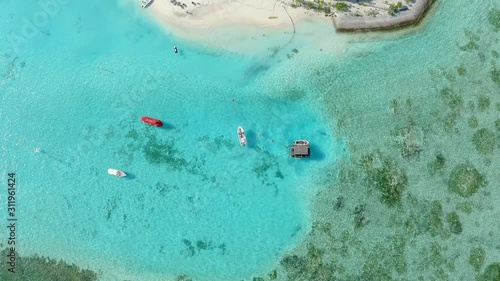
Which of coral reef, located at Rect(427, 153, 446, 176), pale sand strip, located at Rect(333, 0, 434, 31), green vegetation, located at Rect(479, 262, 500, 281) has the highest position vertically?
pale sand strip, located at Rect(333, 0, 434, 31)

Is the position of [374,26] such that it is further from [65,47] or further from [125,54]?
[65,47]

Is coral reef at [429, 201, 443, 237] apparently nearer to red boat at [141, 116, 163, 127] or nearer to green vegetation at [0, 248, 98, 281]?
red boat at [141, 116, 163, 127]

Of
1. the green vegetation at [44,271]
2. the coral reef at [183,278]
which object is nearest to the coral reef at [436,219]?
the coral reef at [183,278]

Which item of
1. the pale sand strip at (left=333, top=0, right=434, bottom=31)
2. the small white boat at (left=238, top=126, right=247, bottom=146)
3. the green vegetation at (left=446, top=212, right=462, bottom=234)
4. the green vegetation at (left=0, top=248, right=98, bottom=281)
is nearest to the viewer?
the green vegetation at (left=446, top=212, right=462, bottom=234)

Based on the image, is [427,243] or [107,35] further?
[107,35]

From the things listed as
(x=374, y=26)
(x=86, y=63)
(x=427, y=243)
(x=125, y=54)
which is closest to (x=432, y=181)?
(x=427, y=243)

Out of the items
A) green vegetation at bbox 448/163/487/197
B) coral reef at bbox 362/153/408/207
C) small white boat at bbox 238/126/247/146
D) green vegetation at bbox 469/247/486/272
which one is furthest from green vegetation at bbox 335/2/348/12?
green vegetation at bbox 469/247/486/272
